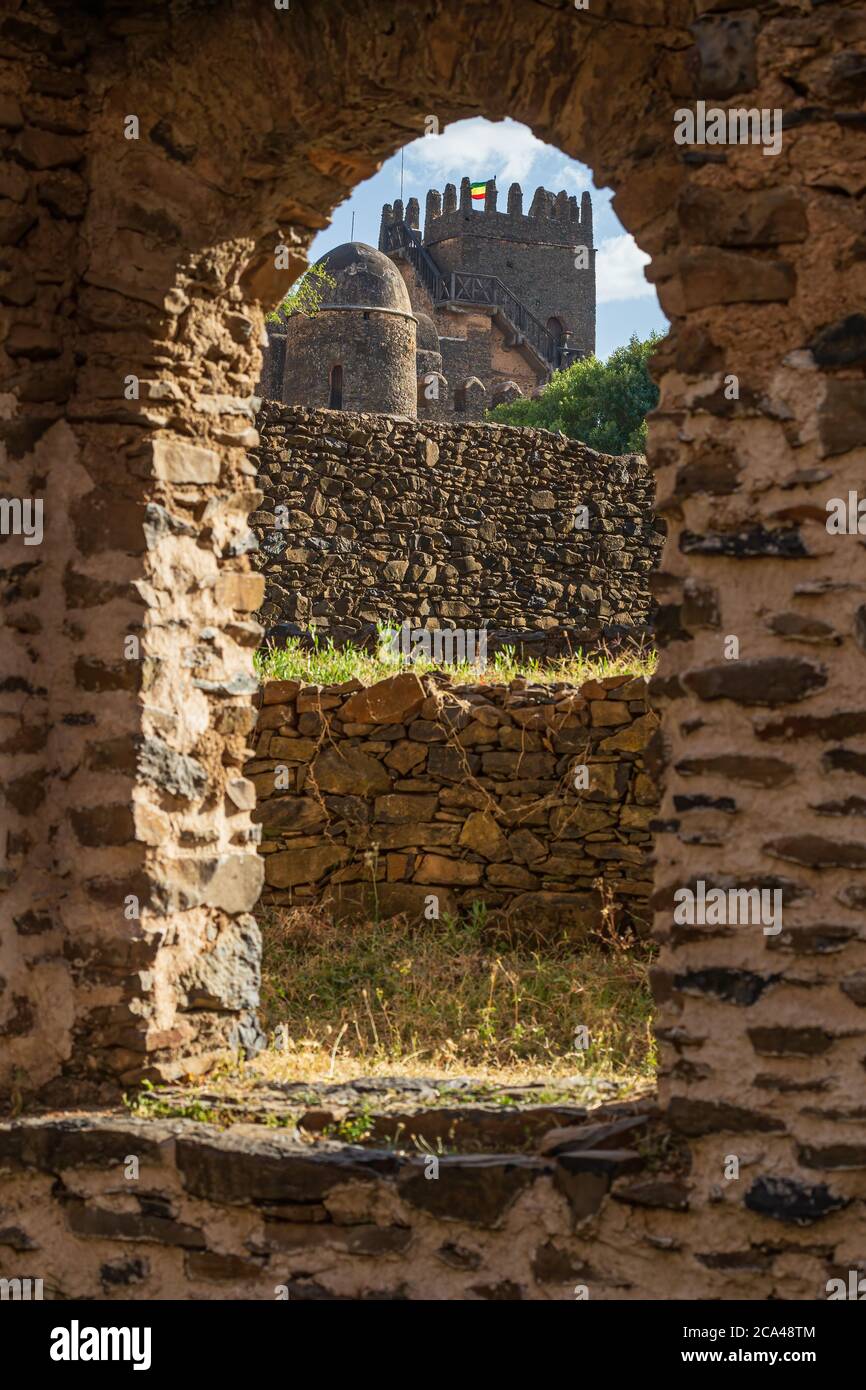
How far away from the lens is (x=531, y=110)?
3705 mm

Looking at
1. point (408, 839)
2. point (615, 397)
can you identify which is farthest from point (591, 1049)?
point (615, 397)

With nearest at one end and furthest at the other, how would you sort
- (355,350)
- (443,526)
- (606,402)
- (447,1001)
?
1. (447,1001)
2. (443,526)
3. (355,350)
4. (606,402)

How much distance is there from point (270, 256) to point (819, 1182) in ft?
9.67

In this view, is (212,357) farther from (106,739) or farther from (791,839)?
(791,839)

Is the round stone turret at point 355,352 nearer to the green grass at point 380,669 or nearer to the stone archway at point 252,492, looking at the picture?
the green grass at point 380,669

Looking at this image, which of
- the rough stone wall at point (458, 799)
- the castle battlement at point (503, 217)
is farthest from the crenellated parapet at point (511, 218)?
the rough stone wall at point (458, 799)

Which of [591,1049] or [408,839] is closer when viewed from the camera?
[591,1049]

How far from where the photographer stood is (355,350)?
2244 cm

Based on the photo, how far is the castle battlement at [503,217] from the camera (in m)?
39.3

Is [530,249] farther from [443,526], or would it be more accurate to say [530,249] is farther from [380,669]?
[380,669]

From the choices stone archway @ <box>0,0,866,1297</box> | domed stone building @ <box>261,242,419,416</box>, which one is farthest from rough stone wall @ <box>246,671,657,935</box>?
domed stone building @ <box>261,242,419,416</box>

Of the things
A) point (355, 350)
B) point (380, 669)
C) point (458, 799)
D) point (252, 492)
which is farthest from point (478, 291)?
point (252, 492)

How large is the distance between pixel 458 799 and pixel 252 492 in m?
2.88

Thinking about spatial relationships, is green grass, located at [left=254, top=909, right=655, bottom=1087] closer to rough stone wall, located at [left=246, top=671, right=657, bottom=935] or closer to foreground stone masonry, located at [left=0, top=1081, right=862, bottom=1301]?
rough stone wall, located at [left=246, top=671, right=657, bottom=935]
